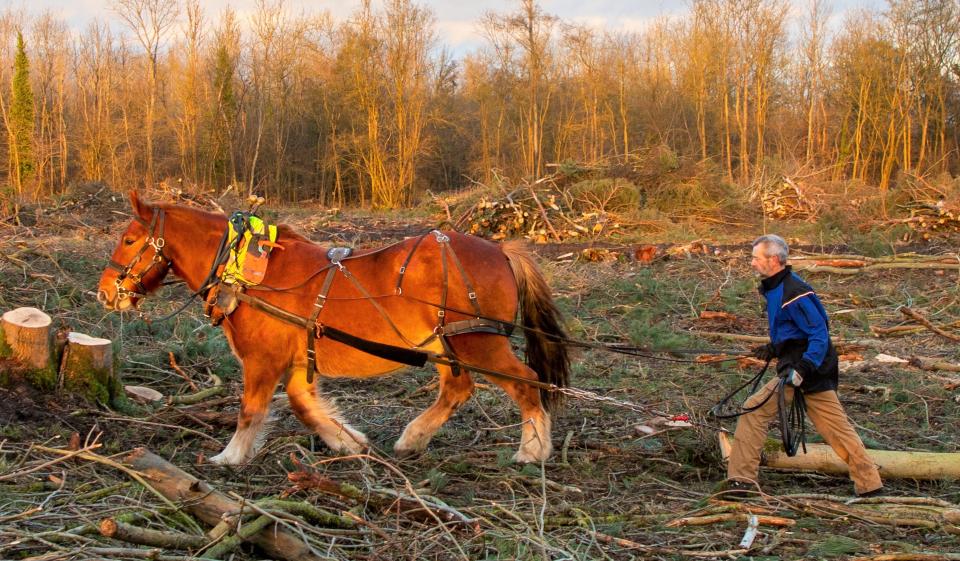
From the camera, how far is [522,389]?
5.19m

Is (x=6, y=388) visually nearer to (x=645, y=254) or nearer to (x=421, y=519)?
(x=421, y=519)

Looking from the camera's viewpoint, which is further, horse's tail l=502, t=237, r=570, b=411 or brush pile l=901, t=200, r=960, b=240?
brush pile l=901, t=200, r=960, b=240

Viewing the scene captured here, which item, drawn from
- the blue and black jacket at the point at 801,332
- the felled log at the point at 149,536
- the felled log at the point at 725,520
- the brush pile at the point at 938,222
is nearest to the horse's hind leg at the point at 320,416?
the felled log at the point at 149,536

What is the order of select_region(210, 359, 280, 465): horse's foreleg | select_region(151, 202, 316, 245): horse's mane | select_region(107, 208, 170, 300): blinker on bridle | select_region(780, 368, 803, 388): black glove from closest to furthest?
select_region(780, 368, 803, 388): black glove, select_region(210, 359, 280, 465): horse's foreleg, select_region(107, 208, 170, 300): blinker on bridle, select_region(151, 202, 316, 245): horse's mane

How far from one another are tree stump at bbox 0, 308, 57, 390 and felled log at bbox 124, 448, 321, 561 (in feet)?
7.30

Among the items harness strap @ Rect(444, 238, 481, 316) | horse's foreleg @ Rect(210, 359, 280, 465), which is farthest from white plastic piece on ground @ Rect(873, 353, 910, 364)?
horse's foreleg @ Rect(210, 359, 280, 465)

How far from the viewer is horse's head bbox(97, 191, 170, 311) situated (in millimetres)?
5363

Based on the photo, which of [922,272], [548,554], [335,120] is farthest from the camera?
[335,120]

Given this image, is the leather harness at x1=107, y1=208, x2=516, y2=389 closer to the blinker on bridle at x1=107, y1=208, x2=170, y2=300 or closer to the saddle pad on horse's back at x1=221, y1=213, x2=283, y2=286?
the saddle pad on horse's back at x1=221, y1=213, x2=283, y2=286

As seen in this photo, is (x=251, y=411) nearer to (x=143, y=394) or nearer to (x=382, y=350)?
(x=382, y=350)

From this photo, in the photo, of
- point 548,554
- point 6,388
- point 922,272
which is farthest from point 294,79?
point 548,554

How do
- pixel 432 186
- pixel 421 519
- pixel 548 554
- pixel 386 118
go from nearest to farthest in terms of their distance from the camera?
pixel 548 554
pixel 421 519
pixel 386 118
pixel 432 186

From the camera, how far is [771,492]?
15.3ft

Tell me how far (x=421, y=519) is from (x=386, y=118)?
34096mm
